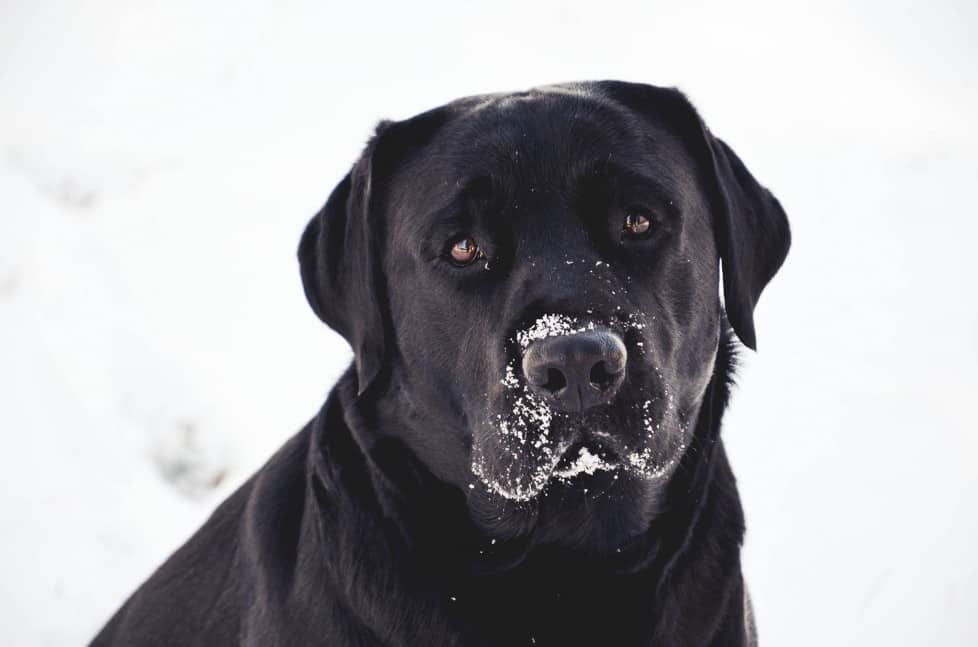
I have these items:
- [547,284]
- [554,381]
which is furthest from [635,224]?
[554,381]

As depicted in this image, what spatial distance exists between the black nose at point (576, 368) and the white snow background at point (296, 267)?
240cm

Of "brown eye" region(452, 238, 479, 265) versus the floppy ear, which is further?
the floppy ear

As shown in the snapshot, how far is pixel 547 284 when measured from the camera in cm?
228

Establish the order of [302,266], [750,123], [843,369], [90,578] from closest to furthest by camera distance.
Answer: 1. [302,266]
2. [90,578]
3. [843,369]
4. [750,123]

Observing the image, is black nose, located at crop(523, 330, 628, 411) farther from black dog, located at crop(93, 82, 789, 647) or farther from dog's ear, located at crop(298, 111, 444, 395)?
dog's ear, located at crop(298, 111, 444, 395)

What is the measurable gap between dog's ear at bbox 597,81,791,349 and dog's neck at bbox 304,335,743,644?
311 mm

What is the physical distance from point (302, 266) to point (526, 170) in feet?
2.37

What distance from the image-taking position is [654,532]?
99.7 inches

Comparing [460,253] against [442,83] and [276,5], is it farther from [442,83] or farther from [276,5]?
[276,5]

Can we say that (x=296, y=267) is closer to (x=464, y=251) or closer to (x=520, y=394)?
(x=464, y=251)

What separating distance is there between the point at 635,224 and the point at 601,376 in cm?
48

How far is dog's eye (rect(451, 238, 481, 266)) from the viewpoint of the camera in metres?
2.44

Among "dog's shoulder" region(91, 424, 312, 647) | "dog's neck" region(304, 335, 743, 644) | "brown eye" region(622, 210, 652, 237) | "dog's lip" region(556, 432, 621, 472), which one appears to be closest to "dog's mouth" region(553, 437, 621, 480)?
"dog's lip" region(556, 432, 621, 472)

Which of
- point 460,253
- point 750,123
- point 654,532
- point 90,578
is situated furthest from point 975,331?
point 90,578
